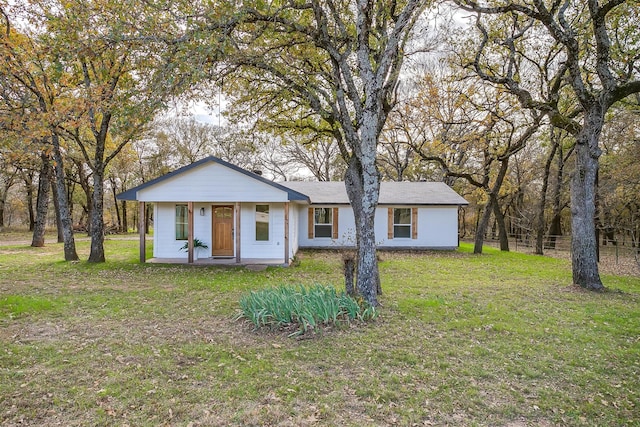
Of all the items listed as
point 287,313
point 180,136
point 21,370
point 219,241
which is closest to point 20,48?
point 219,241

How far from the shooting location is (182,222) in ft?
43.7

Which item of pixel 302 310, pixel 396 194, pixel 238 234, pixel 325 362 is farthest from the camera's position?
pixel 396 194

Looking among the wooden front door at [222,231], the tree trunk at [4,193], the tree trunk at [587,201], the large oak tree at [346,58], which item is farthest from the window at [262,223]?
the tree trunk at [4,193]

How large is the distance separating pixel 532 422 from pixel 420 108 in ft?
52.3

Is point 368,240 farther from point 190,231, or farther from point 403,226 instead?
point 403,226

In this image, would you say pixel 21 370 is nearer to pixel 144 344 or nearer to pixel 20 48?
pixel 144 344

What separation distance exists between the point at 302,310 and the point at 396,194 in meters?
13.6

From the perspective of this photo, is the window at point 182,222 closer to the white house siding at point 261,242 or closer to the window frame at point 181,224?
the window frame at point 181,224

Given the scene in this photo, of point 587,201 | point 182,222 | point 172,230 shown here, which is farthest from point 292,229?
point 587,201

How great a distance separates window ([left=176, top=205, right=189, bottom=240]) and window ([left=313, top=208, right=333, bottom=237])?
627 centimetres

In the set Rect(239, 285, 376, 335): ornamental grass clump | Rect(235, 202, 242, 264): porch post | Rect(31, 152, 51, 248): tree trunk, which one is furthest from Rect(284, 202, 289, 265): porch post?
Rect(31, 152, 51, 248): tree trunk

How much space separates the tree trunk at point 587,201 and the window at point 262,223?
9.22 m

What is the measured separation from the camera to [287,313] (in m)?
5.43

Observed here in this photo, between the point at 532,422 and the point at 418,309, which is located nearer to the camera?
the point at 532,422
